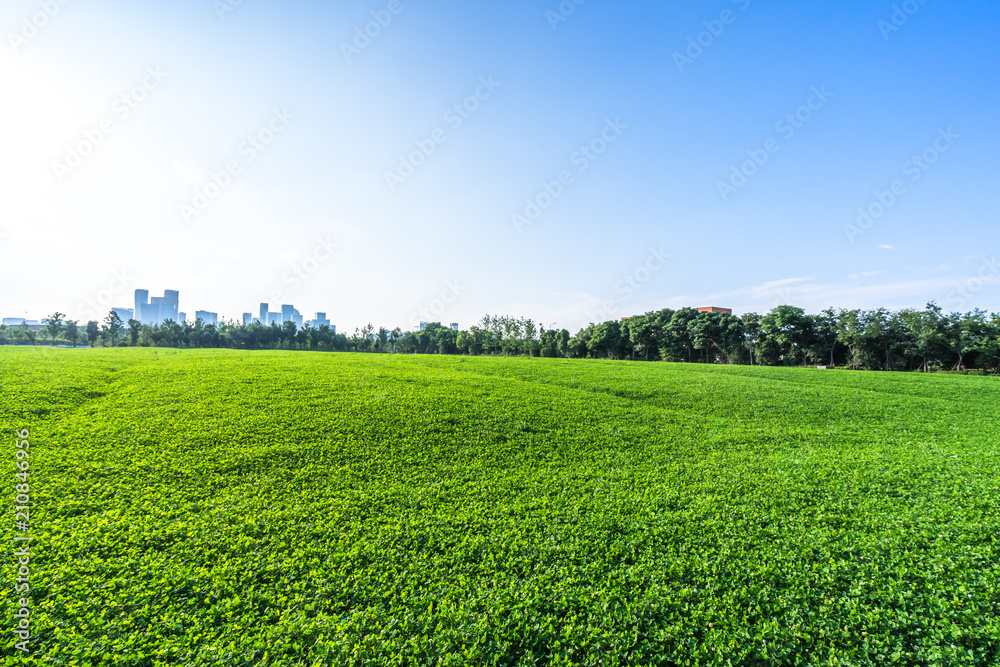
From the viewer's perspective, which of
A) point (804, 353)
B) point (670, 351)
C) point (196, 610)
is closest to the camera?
point (196, 610)

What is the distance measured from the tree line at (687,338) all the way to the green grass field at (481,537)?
46681 mm

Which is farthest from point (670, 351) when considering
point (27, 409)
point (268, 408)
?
point (27, 409)

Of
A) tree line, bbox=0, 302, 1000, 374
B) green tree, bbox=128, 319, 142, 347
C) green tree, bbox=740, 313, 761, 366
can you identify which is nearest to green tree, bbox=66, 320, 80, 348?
tree line, bbox=0, 302, 1000, 374

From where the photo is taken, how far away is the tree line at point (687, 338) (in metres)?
45.6

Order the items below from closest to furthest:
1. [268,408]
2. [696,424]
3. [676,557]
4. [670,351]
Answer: [676,557] < [268,408] < [696,424] < [670,351]

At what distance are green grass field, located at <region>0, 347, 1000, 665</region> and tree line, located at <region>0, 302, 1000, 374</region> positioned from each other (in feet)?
153

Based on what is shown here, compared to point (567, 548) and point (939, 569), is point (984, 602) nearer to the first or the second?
point (939, 569)

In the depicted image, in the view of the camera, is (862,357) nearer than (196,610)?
No

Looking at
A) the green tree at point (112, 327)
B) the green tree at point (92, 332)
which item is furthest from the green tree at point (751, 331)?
the green tree at point (92, 332)

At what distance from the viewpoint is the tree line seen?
4559 centimetres

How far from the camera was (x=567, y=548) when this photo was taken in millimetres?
6410

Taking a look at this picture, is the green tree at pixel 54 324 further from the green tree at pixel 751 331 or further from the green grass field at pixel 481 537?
the green tree at pixel 751 331

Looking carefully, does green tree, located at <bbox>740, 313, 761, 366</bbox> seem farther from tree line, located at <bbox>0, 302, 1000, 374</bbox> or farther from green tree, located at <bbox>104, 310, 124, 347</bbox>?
green tree, located at <bbox>104, 310, 124, 347</bbox>

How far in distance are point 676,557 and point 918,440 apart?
1300 centimetres
